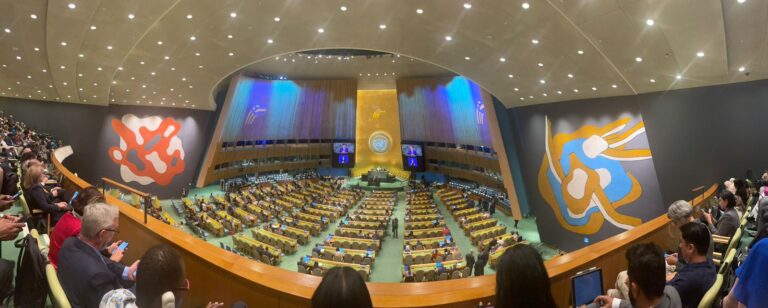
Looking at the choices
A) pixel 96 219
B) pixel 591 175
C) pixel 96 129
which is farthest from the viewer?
pixel 96 129

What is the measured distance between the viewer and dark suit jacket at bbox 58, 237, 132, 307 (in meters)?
2.04

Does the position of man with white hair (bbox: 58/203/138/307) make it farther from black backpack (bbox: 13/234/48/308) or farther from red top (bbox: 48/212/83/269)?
red top (bbox: 48/212/83/269)

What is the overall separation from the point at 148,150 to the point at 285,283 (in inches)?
1008

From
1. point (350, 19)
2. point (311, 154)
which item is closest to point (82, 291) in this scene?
point (350, 19)

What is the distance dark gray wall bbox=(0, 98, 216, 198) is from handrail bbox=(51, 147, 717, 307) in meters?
22.1

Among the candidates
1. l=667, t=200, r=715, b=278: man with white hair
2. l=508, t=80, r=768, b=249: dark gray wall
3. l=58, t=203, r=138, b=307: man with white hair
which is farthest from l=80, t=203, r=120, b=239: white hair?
l=508, t=80, r=768, b=249: dark gray wall

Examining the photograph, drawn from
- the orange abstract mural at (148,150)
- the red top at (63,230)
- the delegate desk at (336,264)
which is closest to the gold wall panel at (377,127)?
the orange abstract mural at (148,150)

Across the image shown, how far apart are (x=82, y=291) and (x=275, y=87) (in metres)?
28.2

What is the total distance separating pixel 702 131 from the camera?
8.58m

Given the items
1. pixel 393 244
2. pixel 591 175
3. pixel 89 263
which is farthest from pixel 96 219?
pixel 393 244

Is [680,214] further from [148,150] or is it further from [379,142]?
[379,142]

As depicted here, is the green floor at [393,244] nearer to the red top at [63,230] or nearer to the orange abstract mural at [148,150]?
the orange abstract mural at [148,150]

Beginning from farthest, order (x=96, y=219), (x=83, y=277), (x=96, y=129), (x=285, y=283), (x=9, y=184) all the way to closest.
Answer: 1. (x=96, y=129)
2. (x=9, y=184)
3. (x=285, y=283)
4. (x=96, y=219)
5. (x=83, y=277)

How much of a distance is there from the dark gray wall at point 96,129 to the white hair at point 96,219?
75.0 feet
